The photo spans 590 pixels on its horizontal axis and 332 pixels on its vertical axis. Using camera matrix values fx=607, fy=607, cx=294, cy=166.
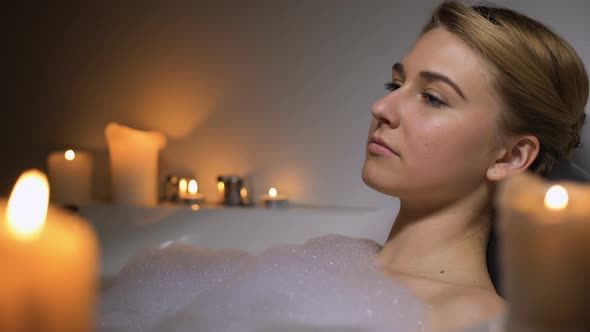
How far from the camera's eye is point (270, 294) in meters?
0.97

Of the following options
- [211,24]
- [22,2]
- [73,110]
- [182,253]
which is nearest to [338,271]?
[182,253]

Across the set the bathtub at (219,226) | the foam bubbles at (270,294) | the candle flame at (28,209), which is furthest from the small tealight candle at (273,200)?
the candle flame at (28,209)

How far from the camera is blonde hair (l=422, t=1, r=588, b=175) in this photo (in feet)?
3.29

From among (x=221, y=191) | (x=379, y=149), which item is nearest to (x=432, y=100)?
(x=379, y=149)

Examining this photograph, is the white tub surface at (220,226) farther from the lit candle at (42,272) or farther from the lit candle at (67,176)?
the lit candle at (42,272)

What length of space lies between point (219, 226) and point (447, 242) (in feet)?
3.09

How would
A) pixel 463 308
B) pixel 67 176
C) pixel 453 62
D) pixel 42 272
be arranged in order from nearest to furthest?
pixel 42 272
pixel 463 308
pixel 453 62
pixel 67 176

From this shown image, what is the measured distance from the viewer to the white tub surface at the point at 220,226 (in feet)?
5.62

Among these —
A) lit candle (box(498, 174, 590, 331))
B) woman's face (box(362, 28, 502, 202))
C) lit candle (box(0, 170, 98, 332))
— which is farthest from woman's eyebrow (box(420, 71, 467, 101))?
lit candle (box(0, 170, 98, 332))

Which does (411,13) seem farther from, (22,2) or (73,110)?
(22,2)

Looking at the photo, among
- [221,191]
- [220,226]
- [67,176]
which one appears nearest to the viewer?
[220,226]

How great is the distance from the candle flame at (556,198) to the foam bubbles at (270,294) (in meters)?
0.59

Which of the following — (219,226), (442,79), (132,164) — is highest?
(442,79)

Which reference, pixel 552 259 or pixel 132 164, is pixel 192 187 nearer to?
pixel 132 164
